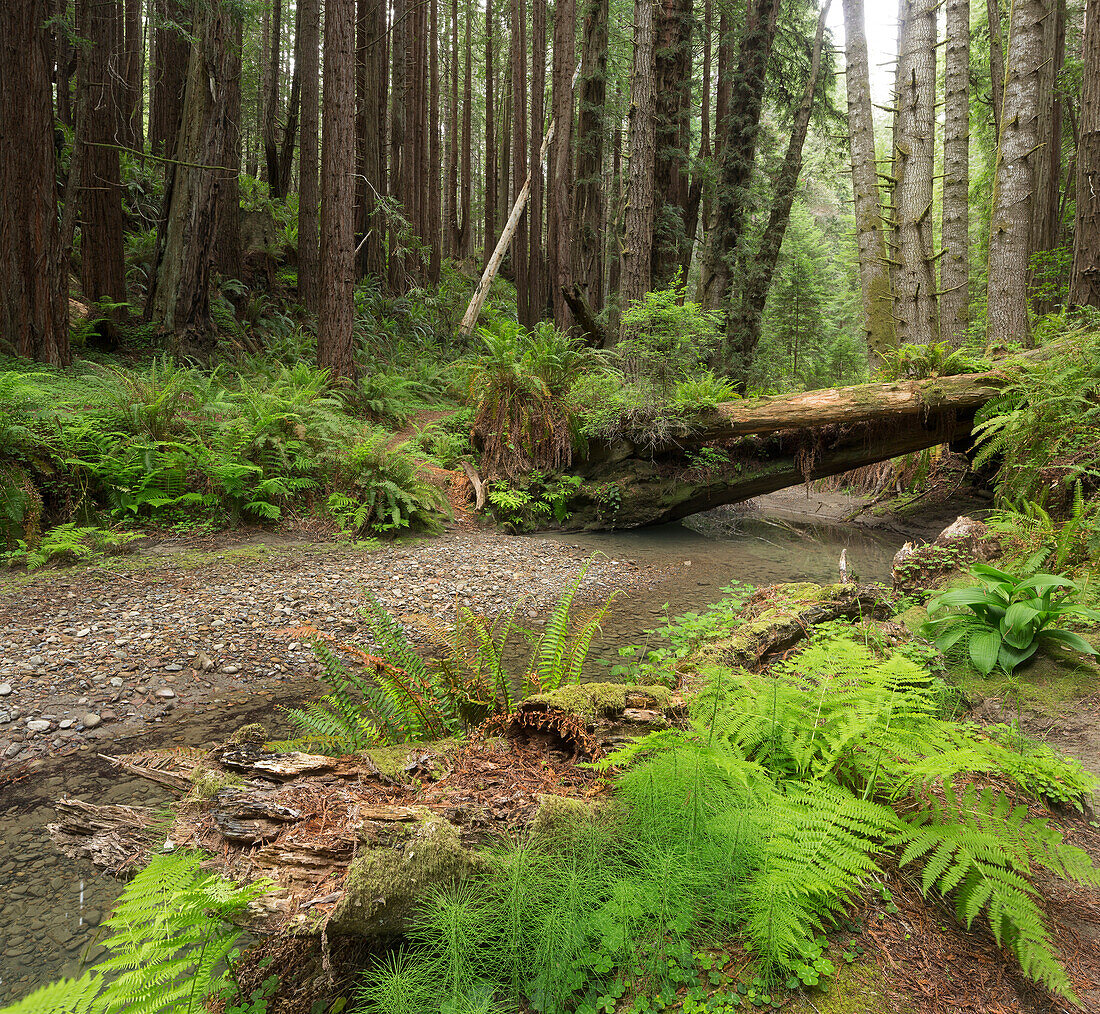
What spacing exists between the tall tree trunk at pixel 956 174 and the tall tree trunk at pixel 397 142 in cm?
1277

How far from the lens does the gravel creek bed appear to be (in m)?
4.13

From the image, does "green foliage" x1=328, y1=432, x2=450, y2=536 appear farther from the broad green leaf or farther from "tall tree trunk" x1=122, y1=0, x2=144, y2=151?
"tall tree trunk" x1=122, y1=0, x2=144, y2=151

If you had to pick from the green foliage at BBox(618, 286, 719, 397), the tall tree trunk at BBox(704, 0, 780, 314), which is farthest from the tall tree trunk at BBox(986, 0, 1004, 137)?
the green foliage at BBox(618, 286, 719, 397)

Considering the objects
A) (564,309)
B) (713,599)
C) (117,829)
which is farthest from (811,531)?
(117,829)

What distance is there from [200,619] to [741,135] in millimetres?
14786

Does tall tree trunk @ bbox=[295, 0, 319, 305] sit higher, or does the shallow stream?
tall tree trunk @ bbox=[295, 0, 319, 305]

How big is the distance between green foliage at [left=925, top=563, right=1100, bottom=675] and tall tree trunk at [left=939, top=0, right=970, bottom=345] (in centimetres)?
851

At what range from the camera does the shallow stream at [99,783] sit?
8.11ft

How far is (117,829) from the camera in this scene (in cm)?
219

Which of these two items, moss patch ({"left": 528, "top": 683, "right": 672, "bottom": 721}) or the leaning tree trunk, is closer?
moss patch ({"left": 528, "top": 683, "right": 672, "bottom": 721})

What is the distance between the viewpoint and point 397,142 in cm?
1870

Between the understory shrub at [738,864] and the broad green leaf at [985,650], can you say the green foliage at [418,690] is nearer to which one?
the understory shrub at [738,864]

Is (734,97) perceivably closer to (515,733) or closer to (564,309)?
(564,309)

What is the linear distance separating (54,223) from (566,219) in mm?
9255
